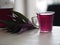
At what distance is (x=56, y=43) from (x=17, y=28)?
31 cm

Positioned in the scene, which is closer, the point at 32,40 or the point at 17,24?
the point at 32,40

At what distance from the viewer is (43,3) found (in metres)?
2.79

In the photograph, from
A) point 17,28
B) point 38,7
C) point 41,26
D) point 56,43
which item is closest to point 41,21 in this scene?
point 41,26

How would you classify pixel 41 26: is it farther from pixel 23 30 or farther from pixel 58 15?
pixel 58 15

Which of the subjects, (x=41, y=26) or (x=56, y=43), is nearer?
(x=56, y=43)

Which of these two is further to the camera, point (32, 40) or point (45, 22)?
point (45, 22)

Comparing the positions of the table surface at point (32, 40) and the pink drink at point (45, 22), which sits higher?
the pink drink at point (45, 22)

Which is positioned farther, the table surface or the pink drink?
the pink drink

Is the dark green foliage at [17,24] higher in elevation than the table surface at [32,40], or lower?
higher

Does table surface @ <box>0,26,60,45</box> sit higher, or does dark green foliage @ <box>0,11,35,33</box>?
dark green foliage @ <box>0,11,35,33</box>

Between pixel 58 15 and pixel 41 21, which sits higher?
pixel 41 21

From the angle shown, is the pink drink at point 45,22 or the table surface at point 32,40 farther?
the pink drink at point 45,22

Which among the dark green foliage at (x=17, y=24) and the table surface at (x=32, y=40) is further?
the dark green foliage at (x=17, y=24)

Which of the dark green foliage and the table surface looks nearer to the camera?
the table surface
